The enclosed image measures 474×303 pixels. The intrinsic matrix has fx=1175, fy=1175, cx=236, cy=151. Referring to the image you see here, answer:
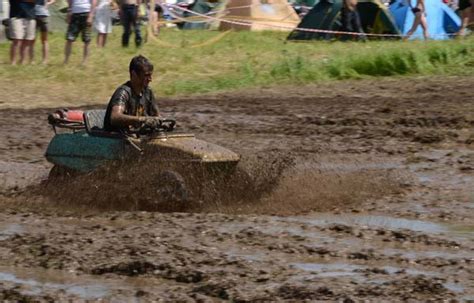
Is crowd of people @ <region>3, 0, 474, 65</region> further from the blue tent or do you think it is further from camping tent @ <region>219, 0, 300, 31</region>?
camping tent @ <region>219, 0, 300, 31</region>

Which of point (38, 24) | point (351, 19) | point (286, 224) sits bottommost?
point (351, 19)

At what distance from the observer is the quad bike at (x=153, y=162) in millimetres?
9492

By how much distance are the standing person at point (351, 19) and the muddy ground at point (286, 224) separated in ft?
29.6

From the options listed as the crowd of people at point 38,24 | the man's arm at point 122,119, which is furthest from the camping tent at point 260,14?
the man's arm at point 122,119

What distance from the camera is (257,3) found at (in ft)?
96.9

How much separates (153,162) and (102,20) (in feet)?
42.0

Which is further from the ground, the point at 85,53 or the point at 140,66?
the point at 140,66

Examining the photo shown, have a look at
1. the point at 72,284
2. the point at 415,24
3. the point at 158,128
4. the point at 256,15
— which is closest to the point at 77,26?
the point at 415,24

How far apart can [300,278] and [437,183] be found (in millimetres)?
4451

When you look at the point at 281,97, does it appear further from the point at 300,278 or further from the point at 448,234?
the point at 300,278

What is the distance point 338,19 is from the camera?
25266 millimetres

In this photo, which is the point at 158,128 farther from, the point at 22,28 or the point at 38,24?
the point at 38,24

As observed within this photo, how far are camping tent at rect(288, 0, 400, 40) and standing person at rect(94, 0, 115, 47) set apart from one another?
4.72 meters

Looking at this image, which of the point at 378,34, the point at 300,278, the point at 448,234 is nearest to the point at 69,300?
the point at 300,278
